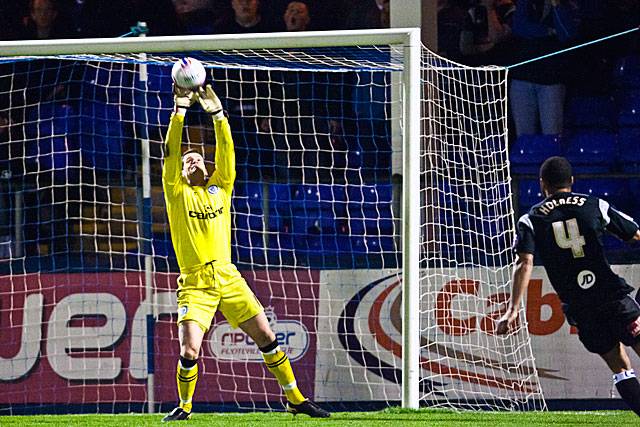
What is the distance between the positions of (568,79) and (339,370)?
4.32m

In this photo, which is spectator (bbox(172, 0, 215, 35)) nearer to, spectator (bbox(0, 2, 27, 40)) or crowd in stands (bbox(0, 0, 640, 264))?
crowd in stands (bbox(0, 0, 640, 264))

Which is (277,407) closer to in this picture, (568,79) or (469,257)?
(469,257)

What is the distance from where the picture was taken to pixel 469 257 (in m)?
11.0

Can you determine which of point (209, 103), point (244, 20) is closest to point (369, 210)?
point (244, 20)

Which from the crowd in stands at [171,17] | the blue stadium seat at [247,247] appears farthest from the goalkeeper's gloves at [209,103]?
the crowd in stands at [171,17]

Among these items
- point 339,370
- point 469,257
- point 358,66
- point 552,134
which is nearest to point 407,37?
point 358,66

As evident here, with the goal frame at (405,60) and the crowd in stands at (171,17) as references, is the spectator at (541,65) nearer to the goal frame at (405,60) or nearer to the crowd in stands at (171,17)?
the crowd in stands at (171,17)

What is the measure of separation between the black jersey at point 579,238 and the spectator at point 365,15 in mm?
6331

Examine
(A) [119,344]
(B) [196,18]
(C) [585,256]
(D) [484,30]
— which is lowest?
(A) [119,344]

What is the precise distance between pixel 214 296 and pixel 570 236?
254 cm

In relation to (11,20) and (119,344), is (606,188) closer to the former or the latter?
(119,344)

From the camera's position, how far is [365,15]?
14.0m

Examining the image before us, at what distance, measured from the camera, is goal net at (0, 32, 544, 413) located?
34.7 feet

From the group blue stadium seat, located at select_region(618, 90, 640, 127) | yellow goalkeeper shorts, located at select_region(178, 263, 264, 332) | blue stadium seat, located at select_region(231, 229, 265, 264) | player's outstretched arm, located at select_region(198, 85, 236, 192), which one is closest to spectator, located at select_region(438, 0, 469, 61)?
blue stadium seat, located at select_region(618, 90, 640, 127)
